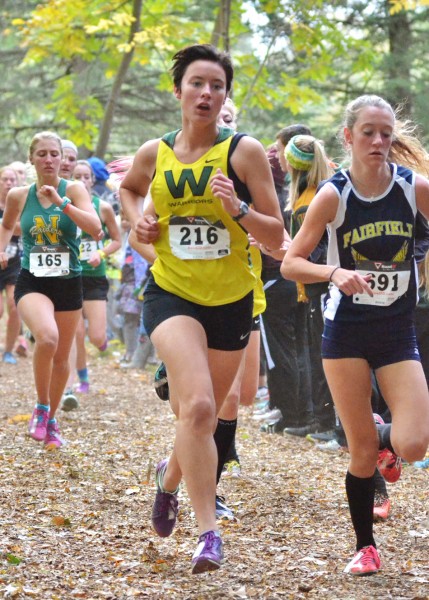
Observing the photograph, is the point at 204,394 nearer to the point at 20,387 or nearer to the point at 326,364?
the point at 326,364

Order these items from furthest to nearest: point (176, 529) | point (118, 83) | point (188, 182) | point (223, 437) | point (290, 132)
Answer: point (118, 83), point (290, 132), point (223, 437), point (176, 529), point (188, 182)

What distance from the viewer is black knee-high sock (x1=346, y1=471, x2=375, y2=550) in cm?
498

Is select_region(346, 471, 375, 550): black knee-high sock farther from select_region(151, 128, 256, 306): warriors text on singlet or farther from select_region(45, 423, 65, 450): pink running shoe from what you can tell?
select_region(45, 423, 65, 450): pink running shoe

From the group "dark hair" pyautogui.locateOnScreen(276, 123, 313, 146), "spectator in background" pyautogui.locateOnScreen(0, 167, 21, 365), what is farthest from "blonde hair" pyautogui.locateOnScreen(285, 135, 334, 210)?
"spectator in background" pyautogui.locateOnScreen(0, 167, 21, 365)

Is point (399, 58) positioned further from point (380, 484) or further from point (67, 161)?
point (380, 484)

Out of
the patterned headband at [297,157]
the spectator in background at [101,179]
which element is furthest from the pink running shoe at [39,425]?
the spectator in background at [101,179]

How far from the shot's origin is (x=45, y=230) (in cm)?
815

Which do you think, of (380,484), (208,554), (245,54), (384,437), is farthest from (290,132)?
(245,54)

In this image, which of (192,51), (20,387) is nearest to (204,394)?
(192,51)

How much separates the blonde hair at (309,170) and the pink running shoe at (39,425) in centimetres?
249

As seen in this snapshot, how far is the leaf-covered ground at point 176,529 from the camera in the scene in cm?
464

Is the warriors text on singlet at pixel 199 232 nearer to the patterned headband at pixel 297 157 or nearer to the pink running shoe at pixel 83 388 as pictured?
the patterned headband at pixel 297 157

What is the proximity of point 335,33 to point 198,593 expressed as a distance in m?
11.7

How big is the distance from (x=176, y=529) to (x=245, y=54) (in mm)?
11505
